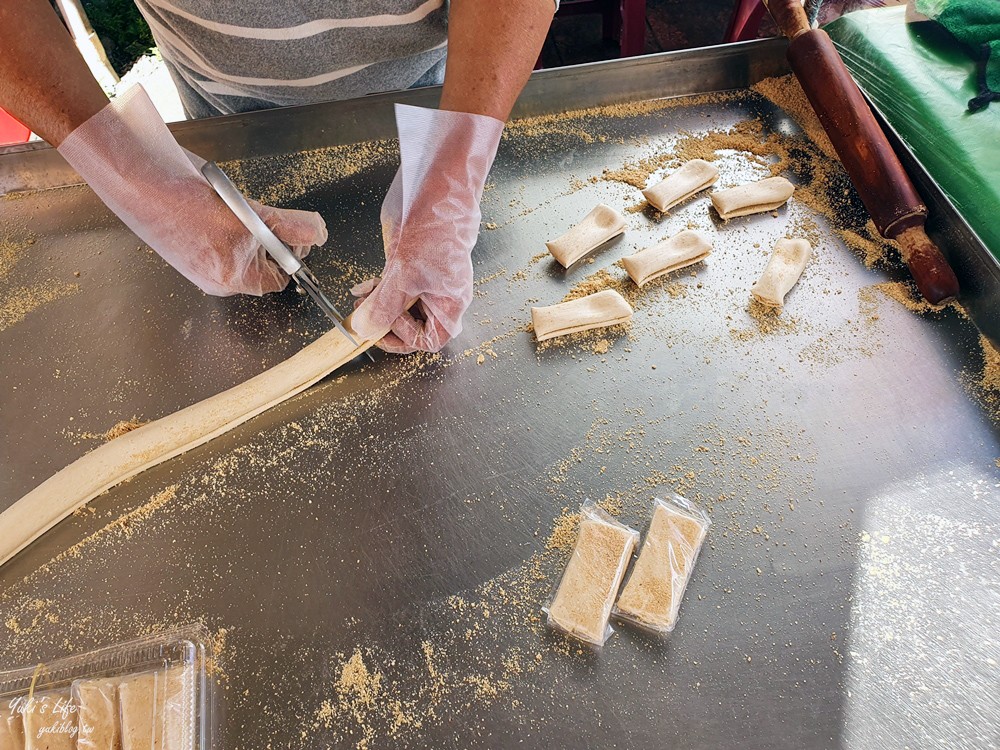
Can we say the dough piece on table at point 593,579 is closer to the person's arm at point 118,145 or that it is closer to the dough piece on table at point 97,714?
the dough piece on table at point 97,714

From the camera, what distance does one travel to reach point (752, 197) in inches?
67.5

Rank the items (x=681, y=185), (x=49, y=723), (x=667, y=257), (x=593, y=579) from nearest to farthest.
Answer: (x=49, y=723)
(x=593, y=579)
(x=667, y=257)
(x=681, y=185)

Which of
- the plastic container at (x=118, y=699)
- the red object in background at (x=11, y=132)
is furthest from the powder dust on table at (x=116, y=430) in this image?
the red object in background at (x=11, y=132)

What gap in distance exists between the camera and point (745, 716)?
113 centimetres

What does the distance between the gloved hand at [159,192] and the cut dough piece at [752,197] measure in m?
1.17

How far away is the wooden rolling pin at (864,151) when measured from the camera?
60.8 inches

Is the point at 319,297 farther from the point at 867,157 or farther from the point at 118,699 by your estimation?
the point at 867,157

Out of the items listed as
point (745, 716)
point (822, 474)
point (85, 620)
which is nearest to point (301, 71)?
point (85, 620)

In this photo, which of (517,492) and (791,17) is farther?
(791,17)

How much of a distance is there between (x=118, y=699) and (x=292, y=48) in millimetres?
1440

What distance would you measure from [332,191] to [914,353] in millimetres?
1533

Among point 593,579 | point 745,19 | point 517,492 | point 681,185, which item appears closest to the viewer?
point 593,579

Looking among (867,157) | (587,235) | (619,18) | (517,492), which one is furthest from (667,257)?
(619,18)

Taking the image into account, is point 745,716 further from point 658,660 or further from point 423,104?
point 423,104
